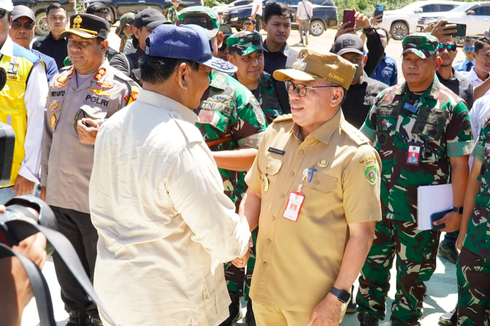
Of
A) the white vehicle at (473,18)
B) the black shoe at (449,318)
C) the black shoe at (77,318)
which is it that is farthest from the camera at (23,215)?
the white vehicle at (473,18)

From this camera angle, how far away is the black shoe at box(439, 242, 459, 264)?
18.6 feet

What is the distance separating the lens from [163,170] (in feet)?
7.32

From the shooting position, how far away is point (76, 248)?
4.05 meters

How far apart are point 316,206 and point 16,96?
275 centimetres

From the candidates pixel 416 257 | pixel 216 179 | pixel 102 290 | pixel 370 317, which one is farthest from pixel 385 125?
pixel 102 290

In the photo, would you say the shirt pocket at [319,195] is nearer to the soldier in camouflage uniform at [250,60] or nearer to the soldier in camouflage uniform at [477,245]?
the soldier in camouflage uniform at [477,245]

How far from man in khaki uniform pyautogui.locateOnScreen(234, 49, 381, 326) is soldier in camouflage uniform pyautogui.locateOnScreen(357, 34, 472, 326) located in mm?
1330

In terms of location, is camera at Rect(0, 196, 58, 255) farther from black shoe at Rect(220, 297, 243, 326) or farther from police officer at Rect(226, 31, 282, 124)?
police officer at Rect(226, 31, 282, 124)

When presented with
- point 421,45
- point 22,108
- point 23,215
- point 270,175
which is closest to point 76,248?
point 22,108

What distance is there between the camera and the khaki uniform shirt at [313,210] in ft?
8.65

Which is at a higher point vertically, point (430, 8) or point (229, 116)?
point (229, 116)

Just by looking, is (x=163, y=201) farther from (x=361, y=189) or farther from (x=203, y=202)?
(x=361, y=189)

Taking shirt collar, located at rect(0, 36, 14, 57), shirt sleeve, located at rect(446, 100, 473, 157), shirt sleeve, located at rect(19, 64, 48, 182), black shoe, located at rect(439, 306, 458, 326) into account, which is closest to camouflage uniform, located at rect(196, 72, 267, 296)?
shirt sleeve, located at rect(446, 100, 473, 157)

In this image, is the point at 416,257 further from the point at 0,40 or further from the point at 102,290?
the point at 0,40
